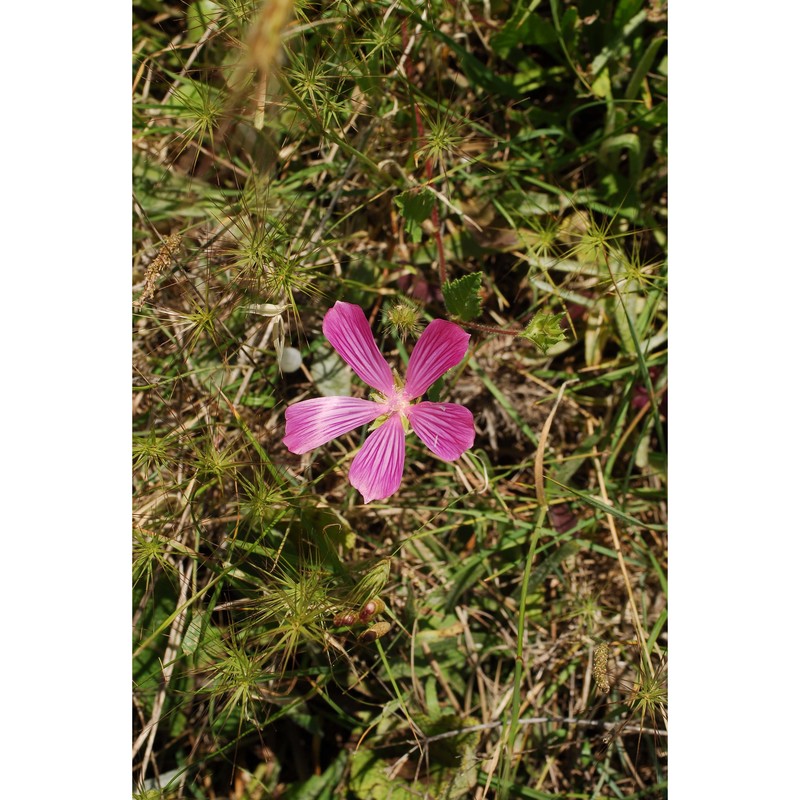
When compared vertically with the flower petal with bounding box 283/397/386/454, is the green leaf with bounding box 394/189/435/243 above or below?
above

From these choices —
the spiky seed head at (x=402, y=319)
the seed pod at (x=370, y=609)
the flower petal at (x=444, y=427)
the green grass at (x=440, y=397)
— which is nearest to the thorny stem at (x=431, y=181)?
the green grass at (x=440, y=397)

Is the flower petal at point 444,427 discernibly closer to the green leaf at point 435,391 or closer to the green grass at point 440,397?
the green leaf at point 435,391

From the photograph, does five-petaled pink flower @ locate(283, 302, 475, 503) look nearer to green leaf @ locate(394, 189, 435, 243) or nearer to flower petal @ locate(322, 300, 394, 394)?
flower petal @ locate(322, 300, 394, 394)

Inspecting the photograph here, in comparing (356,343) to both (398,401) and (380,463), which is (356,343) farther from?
(380,463)

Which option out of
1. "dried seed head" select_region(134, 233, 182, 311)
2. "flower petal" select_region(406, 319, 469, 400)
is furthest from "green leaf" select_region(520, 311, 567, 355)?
"dried seed head" select_region(134, 233, 182, 311)

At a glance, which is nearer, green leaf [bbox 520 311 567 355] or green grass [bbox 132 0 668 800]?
green leaf [bbox 520 311 567 355]

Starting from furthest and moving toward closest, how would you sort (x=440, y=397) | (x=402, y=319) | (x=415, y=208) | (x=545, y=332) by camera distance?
(x=440, y=397) → (x=415, y=208) → (x=402, y=319) → (x=545, y=332)

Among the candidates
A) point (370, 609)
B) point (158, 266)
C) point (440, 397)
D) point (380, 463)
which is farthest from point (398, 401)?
point (158, 266)
